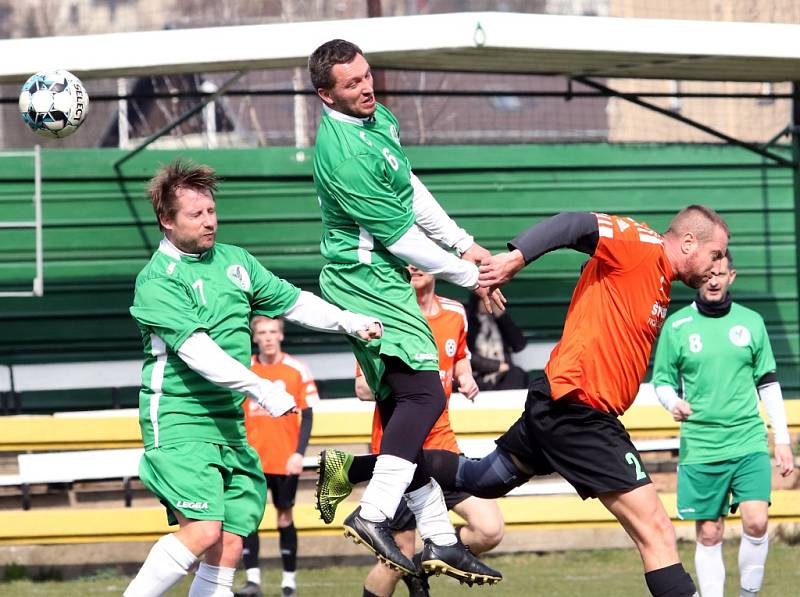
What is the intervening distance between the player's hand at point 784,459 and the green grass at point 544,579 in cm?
113

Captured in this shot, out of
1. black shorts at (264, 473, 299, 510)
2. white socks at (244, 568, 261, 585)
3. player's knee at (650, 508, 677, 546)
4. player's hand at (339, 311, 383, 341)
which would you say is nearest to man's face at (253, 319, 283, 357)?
black shorts at (264, 473, 299, 510)

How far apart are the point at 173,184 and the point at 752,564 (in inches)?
171

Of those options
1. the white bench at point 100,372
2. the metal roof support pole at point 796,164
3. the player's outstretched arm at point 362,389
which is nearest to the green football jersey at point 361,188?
the player's outstretched arm at point 362,389

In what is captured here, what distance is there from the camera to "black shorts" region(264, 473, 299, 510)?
9680 millimetres

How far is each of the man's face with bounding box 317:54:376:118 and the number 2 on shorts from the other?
1.85 meters

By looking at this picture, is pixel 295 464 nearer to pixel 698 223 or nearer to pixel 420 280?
pixel 420 280

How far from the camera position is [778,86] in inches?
628

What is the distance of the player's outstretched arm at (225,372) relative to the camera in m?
5.72

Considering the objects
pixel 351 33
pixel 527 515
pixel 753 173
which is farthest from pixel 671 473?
pixel 351 33

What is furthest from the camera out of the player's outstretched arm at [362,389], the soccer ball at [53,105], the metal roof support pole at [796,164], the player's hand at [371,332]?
→ the metal roof support pole at [796,164]

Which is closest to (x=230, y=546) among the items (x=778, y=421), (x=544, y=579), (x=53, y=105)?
(x=53, y=105)

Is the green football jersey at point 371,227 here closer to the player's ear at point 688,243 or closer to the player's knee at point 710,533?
the player's ear at point 688,243

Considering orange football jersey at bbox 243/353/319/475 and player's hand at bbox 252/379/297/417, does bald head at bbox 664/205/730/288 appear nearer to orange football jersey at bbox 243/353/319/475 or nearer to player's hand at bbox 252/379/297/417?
player's hand at bbox 252/379/297/417

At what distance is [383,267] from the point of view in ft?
19.5
